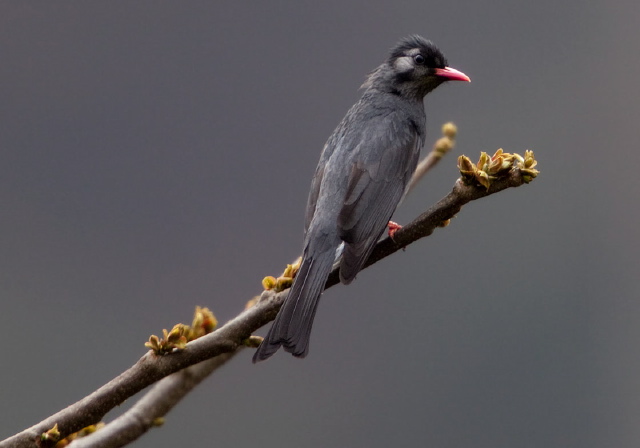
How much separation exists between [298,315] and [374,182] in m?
1.25

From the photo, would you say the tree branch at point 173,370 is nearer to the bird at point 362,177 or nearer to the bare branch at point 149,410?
the bare branch at point 149,410

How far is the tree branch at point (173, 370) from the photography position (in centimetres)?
220

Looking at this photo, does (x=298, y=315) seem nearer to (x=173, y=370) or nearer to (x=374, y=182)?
(x=173, y=370)

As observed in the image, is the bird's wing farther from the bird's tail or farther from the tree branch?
the tree branch

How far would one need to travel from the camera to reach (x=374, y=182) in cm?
397

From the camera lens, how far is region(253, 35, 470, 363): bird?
9.86ft

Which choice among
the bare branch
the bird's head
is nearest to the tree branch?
the bare branch

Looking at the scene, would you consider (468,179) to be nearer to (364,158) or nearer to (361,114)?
(364,158)

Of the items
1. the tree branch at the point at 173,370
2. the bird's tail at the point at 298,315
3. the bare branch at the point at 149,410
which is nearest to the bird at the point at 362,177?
the bird's tail at the point at 298,315

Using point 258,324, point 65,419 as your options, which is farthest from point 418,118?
point 65,419

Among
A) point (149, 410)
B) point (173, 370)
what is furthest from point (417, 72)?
point (173, 370)

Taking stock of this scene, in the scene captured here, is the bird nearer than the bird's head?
Yes

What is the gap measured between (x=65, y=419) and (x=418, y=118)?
3.06 m

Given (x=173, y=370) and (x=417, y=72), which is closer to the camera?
(x=173, y=370)
